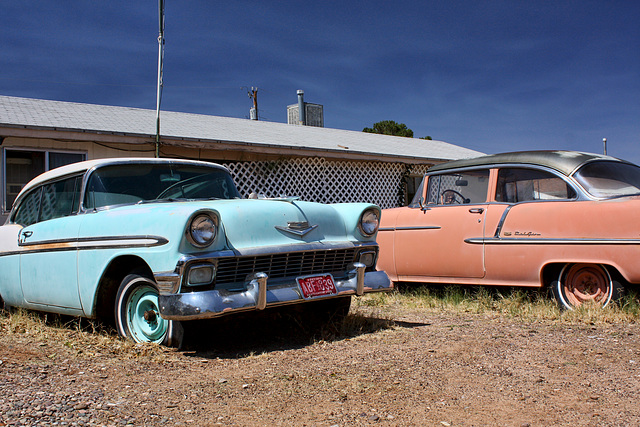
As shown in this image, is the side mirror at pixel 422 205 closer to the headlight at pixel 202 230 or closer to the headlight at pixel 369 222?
the headlight at pixel 369 222

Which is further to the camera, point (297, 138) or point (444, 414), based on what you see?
→ point (297, 138)

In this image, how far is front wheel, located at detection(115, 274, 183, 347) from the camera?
4.10 meters

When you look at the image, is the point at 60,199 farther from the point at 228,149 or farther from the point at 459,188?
the point at 228,149

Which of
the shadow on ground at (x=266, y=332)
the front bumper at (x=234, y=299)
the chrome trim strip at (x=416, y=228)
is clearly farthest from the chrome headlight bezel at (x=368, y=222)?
the chrome trim strip at (x=416, y=228)

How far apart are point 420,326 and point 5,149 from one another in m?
7.34

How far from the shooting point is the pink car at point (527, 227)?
5094 millimetres

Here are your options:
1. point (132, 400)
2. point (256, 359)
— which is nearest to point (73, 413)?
point (132, 400)

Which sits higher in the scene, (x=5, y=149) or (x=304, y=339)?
(x=5, y=149)

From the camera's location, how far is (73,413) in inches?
114

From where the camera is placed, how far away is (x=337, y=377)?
3.53m

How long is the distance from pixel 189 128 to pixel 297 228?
8.37m

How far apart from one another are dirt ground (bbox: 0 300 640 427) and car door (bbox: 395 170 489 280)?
3.94ft

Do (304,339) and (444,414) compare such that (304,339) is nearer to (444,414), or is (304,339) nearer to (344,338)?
(344,338)

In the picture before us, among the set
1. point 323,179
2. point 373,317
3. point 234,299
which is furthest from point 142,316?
point 323,179
